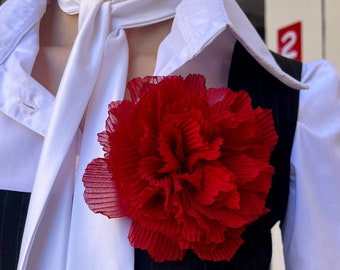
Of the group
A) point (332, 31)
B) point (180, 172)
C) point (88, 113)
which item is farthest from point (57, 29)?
point (332, 31)

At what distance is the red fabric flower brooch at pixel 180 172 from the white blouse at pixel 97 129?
Result: 1.5 inches

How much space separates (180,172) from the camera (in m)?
0.55

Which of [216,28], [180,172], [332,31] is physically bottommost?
[180,172]

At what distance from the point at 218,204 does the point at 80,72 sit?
0.23 m

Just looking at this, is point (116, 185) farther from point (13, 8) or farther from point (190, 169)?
point (13, 8)

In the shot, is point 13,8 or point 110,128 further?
point 13,8

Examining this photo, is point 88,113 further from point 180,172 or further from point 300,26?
point 300,26

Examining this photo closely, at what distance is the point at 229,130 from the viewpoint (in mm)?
566

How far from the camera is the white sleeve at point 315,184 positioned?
0.65 m

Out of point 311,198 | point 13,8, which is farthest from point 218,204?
point 13,8

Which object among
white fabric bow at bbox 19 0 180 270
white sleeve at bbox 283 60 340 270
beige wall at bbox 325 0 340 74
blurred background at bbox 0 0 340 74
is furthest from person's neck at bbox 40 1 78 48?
beige wall at bbox 325 0 340 74

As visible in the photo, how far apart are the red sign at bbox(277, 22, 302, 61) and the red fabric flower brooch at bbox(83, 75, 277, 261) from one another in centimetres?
129

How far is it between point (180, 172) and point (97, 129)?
13 centimetres

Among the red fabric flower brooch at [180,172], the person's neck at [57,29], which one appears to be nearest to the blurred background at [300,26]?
the person's neck at [57,29]
